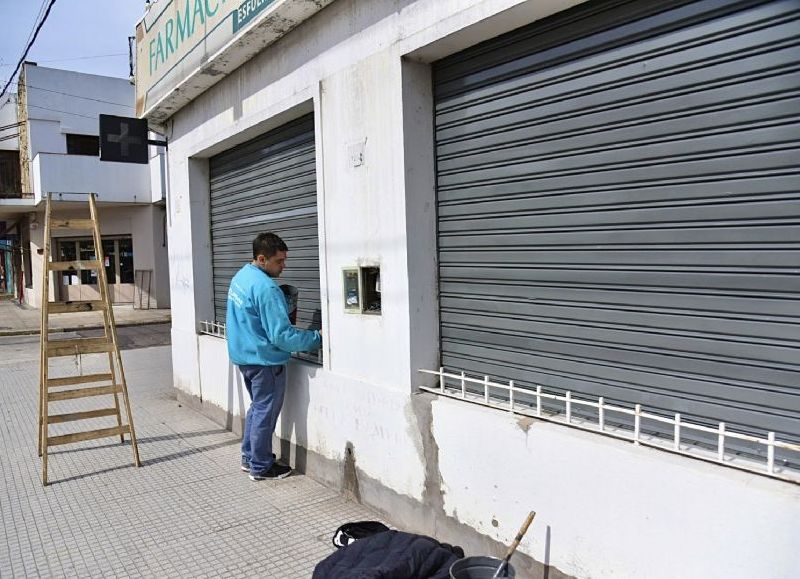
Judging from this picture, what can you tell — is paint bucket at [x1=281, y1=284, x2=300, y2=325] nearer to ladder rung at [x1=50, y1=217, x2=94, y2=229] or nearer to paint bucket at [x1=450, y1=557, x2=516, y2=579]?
ladder rung at [x1=50, y1=217, x2=94, y2=229]

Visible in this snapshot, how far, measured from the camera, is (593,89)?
273cm

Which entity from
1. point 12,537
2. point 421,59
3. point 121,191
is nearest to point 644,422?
point 421,59

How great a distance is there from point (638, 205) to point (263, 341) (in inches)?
117

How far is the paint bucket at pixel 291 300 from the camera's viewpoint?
489cm

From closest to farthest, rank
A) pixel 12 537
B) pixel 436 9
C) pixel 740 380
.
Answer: pixel 740 380, pixel 436 9, pixel 12 537

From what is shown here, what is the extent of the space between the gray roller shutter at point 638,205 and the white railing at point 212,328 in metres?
3.89

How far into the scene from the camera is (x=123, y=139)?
7.17 meters

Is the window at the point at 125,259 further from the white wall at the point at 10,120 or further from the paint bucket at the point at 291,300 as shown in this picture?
the paint bucket at the point at 291,300

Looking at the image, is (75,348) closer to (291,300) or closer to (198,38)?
(291,300)

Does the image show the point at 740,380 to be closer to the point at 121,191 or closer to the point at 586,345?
the point at 586,345

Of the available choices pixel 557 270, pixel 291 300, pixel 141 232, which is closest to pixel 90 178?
pixel 141 232

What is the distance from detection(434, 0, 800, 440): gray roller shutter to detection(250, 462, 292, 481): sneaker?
2130 mm

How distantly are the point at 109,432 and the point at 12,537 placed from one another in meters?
1.47

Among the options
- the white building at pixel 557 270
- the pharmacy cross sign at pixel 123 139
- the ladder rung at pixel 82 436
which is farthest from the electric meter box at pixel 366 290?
the pharmacy cross sign at pixel 123 139
